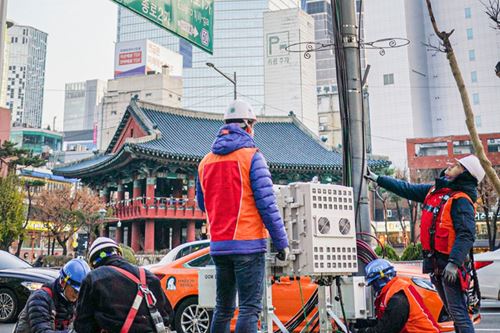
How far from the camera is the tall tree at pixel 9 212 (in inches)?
1258

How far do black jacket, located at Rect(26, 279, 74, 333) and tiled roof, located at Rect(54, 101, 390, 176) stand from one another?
24.9 meters

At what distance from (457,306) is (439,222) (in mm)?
688

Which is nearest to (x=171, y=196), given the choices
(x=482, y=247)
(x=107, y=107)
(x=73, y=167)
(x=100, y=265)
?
(x=73, y=167)

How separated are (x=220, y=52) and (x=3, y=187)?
77.6 metres

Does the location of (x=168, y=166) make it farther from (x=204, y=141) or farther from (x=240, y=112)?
(x=240, y=112)

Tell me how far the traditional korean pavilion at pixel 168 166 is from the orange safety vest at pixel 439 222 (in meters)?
25.0

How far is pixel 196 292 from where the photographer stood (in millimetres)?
7754

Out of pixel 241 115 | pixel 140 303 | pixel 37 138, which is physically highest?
pixel 37 138

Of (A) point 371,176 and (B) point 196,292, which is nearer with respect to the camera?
(A) point 371,176

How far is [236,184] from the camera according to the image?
12.9ft

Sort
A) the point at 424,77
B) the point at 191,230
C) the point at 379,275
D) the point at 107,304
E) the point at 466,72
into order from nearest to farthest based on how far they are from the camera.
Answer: the point at 107,304
the point at 379,275
the point at 191,230
the point at 466,72
the point at 424,77

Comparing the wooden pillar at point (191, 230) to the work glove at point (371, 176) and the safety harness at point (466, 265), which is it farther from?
the safety harness at point (466, 265)

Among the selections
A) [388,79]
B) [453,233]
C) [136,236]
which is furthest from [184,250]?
[388,79]

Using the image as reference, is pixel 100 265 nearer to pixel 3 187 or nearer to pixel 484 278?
pixel 484 278
